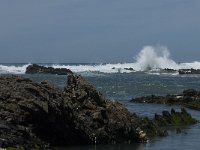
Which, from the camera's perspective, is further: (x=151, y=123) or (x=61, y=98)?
(x=151, y=123)

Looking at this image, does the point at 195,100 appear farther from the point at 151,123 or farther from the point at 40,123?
the point at 40,123

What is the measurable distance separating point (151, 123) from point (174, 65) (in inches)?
5748

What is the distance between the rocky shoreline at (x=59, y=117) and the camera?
63.7 feet

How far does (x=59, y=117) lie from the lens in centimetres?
2042

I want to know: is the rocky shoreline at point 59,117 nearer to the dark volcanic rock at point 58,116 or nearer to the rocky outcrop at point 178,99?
the dark volcanic rock at point 58,116

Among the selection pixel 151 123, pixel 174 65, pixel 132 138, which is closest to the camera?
pixel 132 138

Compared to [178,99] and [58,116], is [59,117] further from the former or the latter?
[178,99]

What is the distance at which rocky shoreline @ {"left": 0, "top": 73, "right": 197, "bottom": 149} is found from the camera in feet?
63.7

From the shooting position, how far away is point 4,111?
768 inches

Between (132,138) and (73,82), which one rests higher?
(73,82)

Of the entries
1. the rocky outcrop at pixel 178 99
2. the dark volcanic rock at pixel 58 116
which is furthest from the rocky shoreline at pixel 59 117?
the rocky outcrop at pixel 178 99

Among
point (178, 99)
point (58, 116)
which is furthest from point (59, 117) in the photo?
point (178, 99)

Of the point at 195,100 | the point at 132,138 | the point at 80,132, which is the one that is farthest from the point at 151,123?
the point at 195,100

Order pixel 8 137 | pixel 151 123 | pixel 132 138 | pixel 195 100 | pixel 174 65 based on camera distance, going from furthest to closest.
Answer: pixel 174 65 → pixel 195 100 → pixel 151 123 → pixel 132 138 → pixel 8 137
